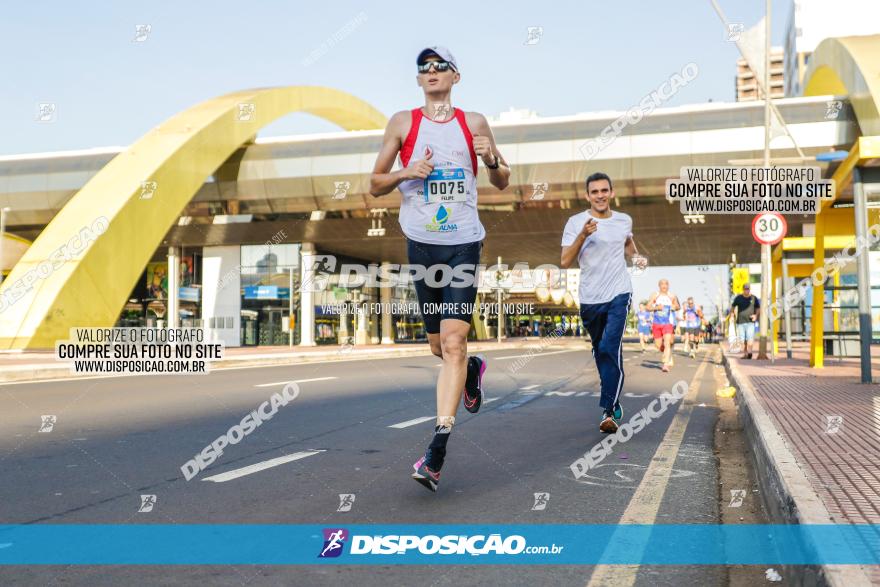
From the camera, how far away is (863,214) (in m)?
9.91

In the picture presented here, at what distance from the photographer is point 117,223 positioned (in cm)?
2856

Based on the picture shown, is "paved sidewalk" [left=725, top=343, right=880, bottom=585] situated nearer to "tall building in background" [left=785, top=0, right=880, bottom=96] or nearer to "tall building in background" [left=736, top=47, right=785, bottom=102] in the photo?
"tall building in background" [left=785, top=0, right=880, bottom=96]

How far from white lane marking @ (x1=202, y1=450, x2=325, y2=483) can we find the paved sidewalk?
2.81 meters

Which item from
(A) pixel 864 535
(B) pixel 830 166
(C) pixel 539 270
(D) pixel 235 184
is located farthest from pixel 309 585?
(C) pixel 539 270

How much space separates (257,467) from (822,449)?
3.28 metres

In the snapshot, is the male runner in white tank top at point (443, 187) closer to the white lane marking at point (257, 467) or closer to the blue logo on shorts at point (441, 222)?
the blue logo on shorts at point (441, 222)

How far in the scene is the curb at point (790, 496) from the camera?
235 centimetres

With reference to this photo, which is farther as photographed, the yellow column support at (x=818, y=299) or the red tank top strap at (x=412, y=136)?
the yellow column support at (x=818, y=299)

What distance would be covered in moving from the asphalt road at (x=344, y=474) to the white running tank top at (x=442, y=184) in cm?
137

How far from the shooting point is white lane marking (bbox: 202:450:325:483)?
15.4 feet

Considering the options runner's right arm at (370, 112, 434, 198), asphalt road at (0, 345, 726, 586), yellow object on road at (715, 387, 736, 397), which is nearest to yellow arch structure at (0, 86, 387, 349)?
asphalt road at (0, 345, 726, 586)

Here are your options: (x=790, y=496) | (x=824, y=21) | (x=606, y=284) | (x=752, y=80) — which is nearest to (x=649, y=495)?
(x=790, y=496)

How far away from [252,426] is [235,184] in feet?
102

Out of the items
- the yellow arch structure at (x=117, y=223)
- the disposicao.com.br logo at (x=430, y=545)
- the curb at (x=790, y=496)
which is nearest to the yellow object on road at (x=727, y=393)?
the curb at (x=790, y=496)
